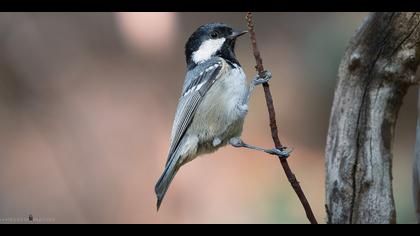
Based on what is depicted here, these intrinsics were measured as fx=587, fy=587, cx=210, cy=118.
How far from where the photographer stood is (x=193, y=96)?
398 cm

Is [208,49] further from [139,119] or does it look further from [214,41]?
[139,119]

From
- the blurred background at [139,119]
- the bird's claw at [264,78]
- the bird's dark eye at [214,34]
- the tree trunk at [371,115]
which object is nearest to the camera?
the bird's claw at [264,78]

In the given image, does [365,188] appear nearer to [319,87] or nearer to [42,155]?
[319,87]

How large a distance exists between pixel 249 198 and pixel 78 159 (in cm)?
200

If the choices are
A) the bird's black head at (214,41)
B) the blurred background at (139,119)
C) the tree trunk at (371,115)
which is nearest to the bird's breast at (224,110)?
the bird's black head at (214,41)

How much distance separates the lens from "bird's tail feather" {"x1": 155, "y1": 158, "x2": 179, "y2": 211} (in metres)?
3.51

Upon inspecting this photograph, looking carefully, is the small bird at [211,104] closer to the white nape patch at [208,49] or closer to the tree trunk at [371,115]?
the white nape patch at [208,49]

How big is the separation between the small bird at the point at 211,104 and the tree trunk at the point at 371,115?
1.97 ft

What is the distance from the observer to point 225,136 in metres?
3.87

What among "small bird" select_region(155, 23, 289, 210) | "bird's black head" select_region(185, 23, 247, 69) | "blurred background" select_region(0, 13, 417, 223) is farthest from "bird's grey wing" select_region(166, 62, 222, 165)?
"blurred background" select_region(0, 13, 417, 223)

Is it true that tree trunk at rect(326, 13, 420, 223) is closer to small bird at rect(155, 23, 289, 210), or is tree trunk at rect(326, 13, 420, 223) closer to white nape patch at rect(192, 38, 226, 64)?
small bird at rect(155, 23, 289, 210)

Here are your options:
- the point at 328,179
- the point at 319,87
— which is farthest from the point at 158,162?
the point at 328,179

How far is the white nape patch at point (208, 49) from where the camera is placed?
4.10m

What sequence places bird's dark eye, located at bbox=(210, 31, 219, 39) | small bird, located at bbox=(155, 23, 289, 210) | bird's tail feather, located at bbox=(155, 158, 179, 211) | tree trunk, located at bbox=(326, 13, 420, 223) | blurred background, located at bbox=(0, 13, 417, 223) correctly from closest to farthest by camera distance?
tree trunk, located at bbox=(326, 13, 420, 223) → bird's tail feather, located at bbox=(155, 158, 179, 211) → small bird, located at bbox=(155, 23, 289, 210) → bird's dark eye, located at bbox=(210, 31, 219, 39) → blurred background, located at bbox=(0, 13, 417, 223)
